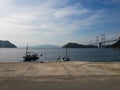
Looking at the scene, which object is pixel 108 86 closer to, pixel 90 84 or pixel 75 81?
pixel 90 84

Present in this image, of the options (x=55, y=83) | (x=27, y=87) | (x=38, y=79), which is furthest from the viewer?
(x=38, y=79)

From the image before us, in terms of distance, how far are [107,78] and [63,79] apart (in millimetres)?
2709

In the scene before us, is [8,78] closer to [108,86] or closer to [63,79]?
[63,79]

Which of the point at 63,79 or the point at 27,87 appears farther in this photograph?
the point at 63,79

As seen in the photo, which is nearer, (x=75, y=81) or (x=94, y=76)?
(x=75, y=81)

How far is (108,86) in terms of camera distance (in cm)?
1193

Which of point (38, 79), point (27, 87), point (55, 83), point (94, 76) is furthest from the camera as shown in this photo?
point (94, 76)

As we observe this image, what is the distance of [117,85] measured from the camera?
12148 millimetres

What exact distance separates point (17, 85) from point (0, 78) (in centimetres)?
239

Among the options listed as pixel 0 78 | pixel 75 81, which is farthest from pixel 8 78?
pixel 75 81

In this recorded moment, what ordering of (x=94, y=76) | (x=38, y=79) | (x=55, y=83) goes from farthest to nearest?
(x=94, y=76) < (x=38, y=79) < (x=55, y=83)

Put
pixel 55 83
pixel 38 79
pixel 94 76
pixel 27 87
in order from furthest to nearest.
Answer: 1. pixel 94 76
2. pixel 38 79
3. pixel 55 83
4. pixel 27 87

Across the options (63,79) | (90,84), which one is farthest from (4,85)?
(90,84)

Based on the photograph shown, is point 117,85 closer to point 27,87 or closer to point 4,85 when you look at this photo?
point 27,87
